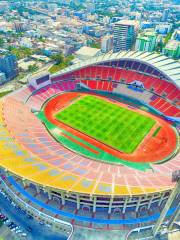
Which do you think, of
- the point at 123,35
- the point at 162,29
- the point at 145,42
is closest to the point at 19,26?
the point at 123,35

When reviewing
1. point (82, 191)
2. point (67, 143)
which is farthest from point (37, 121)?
point (82, 191)

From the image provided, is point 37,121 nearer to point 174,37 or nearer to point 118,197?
point 118,197

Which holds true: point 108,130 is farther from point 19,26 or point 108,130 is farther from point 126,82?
point 19,26

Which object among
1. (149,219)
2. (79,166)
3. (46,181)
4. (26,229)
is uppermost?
(46,181)

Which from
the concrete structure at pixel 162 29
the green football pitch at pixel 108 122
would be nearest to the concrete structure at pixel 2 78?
the green football pitch at pixel 108 122

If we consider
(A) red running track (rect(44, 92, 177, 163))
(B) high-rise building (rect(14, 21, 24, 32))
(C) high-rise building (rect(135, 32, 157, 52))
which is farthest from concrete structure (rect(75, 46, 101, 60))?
(B) high-rise building (rect(14, 21, 24, 32))

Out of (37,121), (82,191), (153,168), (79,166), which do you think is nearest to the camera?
(82,191)

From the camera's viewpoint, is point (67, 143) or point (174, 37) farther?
A: point (174, 37)
